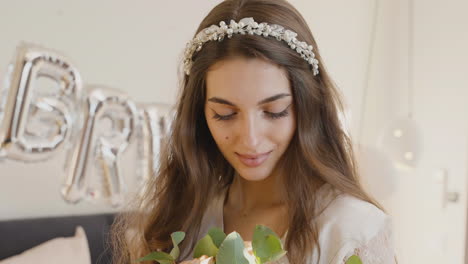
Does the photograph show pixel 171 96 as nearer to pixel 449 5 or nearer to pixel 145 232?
pixel 145 232

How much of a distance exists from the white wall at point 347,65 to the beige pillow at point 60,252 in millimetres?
201

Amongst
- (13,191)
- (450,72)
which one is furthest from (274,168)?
(450,72)

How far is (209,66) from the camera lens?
1.29 m

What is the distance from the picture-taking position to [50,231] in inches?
90.1

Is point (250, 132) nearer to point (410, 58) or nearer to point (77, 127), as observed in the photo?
point (77, 127)

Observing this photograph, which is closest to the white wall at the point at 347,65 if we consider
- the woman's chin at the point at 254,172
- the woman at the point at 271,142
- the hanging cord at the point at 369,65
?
the hanging cord at the point at 369,65

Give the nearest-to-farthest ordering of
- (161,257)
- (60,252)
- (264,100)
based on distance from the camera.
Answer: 1. (161,257)
2. (264,100)
3. (60,252)

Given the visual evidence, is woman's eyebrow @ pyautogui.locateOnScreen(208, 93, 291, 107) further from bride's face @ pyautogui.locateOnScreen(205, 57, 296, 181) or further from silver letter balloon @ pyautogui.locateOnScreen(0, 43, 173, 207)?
silver letter balloon @ pyautogui.locateOnScreen(0, 43, 173, 207)

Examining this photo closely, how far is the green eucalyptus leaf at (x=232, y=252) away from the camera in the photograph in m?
0.84

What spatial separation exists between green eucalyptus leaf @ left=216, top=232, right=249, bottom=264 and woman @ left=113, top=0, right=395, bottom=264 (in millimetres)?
379

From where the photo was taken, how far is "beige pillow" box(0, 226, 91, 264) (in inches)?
82.4

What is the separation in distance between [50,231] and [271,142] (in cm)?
131

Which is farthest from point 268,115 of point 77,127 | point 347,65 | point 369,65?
point 369,65

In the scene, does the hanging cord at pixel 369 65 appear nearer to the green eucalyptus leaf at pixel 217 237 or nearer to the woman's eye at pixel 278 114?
the woman's eye at pixel 278 114
